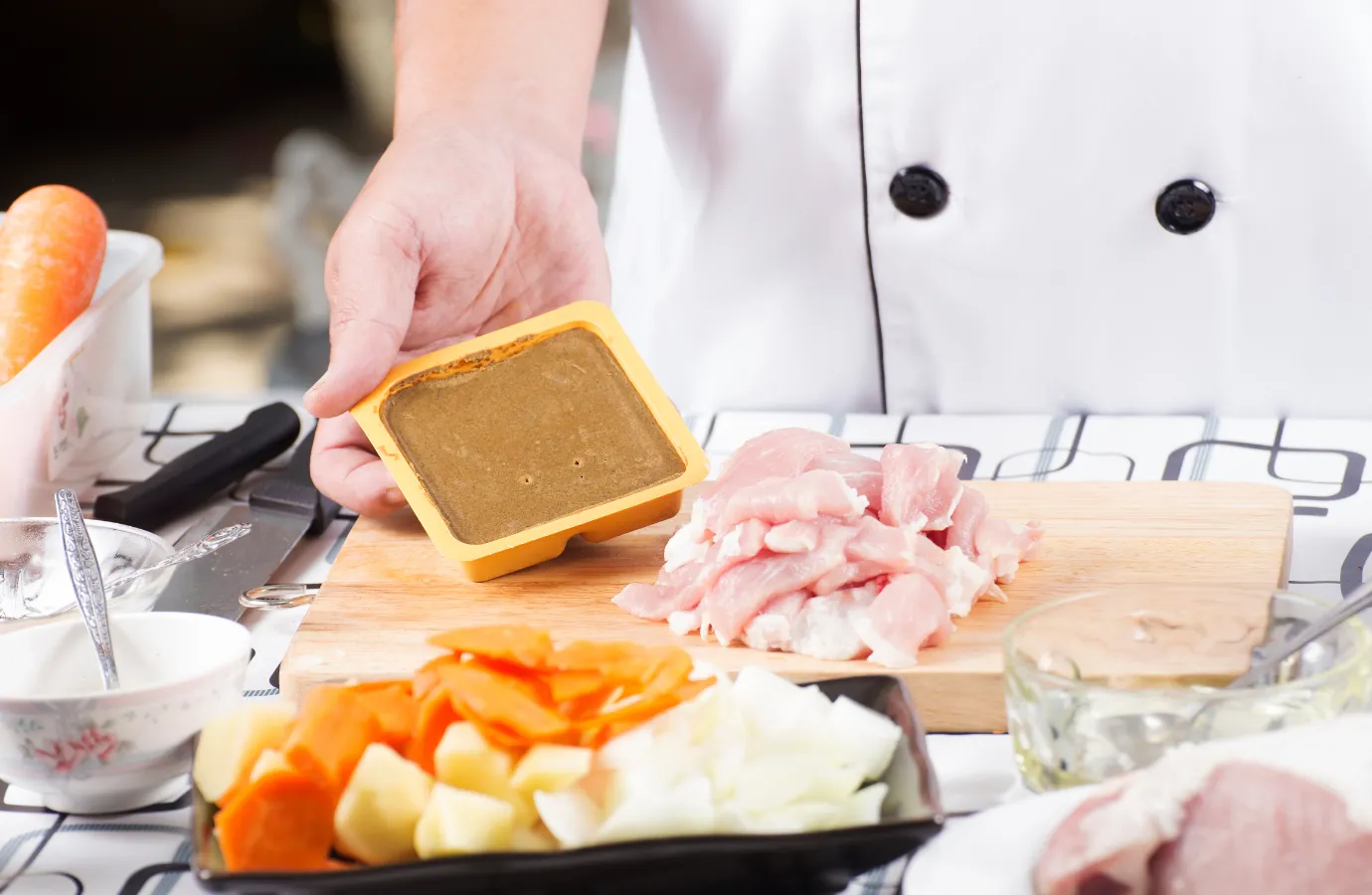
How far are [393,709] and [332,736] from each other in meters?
0.05

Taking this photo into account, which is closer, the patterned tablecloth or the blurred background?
the patterned tablecloth

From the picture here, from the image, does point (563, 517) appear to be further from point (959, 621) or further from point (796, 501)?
point (959, 621)

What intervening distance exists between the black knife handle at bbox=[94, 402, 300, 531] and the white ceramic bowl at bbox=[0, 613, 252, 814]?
1.76 ft

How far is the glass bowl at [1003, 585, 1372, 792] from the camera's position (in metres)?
0.97

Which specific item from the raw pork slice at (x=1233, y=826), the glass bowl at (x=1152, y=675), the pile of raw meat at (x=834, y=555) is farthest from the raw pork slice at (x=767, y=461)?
the raw pork slice at (x=1233, y=826)

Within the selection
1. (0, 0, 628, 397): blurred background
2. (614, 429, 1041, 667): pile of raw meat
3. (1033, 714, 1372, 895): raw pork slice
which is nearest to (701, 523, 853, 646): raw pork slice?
(614, 429, 1041, 667): pile of raw meat

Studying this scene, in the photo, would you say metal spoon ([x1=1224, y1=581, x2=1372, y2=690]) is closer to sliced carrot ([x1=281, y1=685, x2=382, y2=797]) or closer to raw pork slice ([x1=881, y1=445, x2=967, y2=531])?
raw pork slice ([x1=881, y1=445, x2=967, y2=531])

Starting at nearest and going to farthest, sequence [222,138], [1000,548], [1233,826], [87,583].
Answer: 1. [1233,826]
2. [87,583]
3. [1000,548]
4. [222,138]

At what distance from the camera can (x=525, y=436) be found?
159 cm

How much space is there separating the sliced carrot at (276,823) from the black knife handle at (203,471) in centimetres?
91

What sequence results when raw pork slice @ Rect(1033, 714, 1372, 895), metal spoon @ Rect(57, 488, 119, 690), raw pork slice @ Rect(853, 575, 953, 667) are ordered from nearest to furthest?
raw pork slice @ Rect(1033, 714, 1372, 895)
metal spoon @ Rect(57, 488, 119, 690)
raw pork slice @ Rect(853, 575, 953, 667)

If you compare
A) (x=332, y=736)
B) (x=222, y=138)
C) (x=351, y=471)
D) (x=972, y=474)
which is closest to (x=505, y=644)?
(x=332, y=736)

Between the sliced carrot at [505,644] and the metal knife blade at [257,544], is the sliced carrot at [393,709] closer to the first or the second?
the sliced carrot at [505,644]

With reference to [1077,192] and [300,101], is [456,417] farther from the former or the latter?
[300,101]
